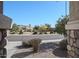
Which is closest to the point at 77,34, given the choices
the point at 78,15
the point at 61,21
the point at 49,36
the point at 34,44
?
the point at 78,15

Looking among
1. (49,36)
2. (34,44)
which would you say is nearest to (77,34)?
(34,44)

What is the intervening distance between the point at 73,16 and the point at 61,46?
550 centimetres

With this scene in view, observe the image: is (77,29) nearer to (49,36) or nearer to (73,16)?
(73,16)

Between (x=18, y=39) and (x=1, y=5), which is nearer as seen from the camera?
(x=1, y=5)

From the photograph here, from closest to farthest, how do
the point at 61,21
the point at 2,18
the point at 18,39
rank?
1. the point at 2,18
2. the point at 61,21
3. the point at 18,39

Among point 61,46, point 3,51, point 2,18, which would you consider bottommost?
point 61,46

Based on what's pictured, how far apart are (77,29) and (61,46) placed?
5.66 metres

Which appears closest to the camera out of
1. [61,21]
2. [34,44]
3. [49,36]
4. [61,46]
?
[34,44]

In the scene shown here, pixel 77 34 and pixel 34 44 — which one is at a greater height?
pixel 77 34

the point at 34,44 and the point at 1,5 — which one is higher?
the point at 1,5

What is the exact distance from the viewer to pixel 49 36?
12.4 m

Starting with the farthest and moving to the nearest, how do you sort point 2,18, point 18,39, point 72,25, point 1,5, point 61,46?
point 18,39
point 61,46
point 72,25
point 1,5
point 2,18

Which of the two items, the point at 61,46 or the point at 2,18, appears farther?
the point at 61,46

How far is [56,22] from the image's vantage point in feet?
28.5
